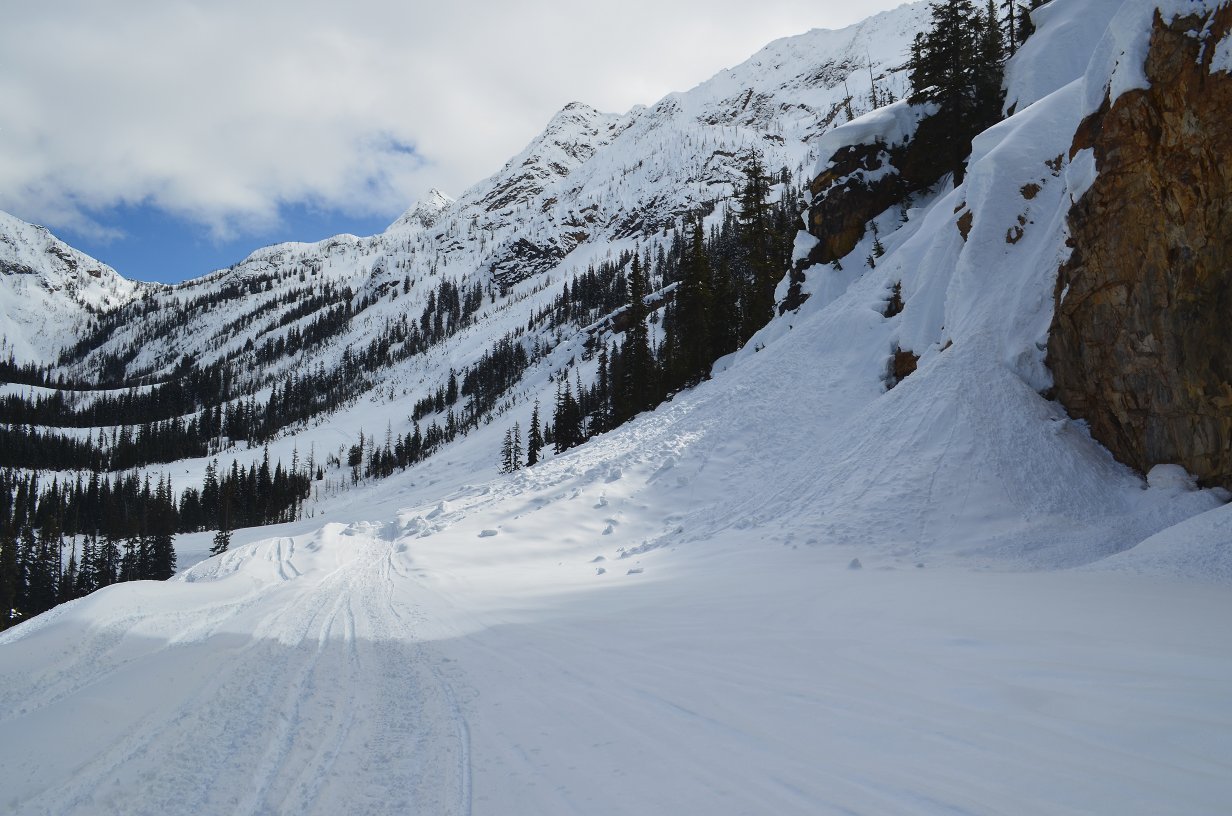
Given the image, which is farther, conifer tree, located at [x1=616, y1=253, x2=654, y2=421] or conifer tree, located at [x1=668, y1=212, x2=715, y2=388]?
conifer tree, located at [x1=616, y1=253, x2=654, y2=421]

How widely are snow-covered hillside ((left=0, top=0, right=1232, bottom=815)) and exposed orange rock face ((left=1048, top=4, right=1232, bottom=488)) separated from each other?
0.71 metres

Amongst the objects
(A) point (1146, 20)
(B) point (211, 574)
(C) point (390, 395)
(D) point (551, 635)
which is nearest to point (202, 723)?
(D) point (551, 635)

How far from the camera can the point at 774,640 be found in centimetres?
665

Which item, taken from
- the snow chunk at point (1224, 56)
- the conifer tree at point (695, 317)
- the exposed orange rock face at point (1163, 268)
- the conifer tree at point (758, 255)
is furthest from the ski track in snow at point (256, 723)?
the conifer tree at point (758, 255)

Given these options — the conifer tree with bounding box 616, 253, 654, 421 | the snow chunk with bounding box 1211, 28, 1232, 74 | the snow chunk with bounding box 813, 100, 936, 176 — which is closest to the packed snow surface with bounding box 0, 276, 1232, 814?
the snow chunk with bounding box 1211, 28, 1232, 74

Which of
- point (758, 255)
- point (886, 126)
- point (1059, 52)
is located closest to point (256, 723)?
point (1059, 52)

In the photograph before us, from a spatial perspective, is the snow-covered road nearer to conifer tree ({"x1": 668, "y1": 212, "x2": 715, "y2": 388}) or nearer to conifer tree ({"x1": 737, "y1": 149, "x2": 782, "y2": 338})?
conifer tree ({"x1": 668, "y1": 212, "x2": 715, "y2": 388})

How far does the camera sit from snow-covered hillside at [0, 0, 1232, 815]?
3.71 m

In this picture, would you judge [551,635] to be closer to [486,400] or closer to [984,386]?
[984,386]

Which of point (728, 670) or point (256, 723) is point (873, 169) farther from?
point (256, 723)

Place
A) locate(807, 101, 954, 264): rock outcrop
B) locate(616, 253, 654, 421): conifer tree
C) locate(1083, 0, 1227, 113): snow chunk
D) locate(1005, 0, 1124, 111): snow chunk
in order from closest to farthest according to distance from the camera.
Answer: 1. locate(1083, 0, 1227, 113): snow chunk
2. locate(1005, 0, 1124, 111): snow chunk
3. locate(807, 101, 954, 264): rock outcrop
4. locate(616, 253, 654, 421): conifer tree

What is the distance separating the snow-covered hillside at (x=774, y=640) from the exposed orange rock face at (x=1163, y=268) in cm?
71

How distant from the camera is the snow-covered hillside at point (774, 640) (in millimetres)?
3715

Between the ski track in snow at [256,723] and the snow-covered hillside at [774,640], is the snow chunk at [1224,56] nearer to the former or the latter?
the snow-covered hillside at [774,640]
